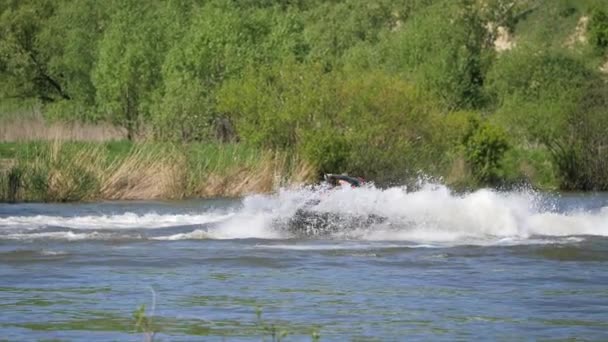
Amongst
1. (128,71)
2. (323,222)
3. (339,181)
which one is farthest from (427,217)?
(128,71)

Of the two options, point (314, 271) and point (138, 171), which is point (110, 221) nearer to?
point (314, 271)

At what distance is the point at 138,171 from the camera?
52.0 metres

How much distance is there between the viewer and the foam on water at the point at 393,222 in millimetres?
34750

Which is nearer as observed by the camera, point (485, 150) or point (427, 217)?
point (427, 217)

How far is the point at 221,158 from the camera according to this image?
5519 centimetres

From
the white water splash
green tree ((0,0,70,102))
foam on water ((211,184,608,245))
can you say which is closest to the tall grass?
the white water splash

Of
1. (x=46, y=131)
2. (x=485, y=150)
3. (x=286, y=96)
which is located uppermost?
(x=286, y=96)

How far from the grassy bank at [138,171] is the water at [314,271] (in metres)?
4.11

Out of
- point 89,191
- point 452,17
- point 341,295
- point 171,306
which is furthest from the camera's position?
point 452,17

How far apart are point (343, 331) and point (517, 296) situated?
4721 millimetres

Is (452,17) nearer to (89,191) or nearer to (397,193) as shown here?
(89,191)

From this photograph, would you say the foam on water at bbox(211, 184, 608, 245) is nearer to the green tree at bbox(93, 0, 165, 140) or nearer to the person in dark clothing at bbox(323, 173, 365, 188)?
the person in dark clothing at bbox(323, 173, 365, 188)

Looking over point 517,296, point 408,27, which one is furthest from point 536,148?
point 517,296

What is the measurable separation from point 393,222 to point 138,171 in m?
18.1
